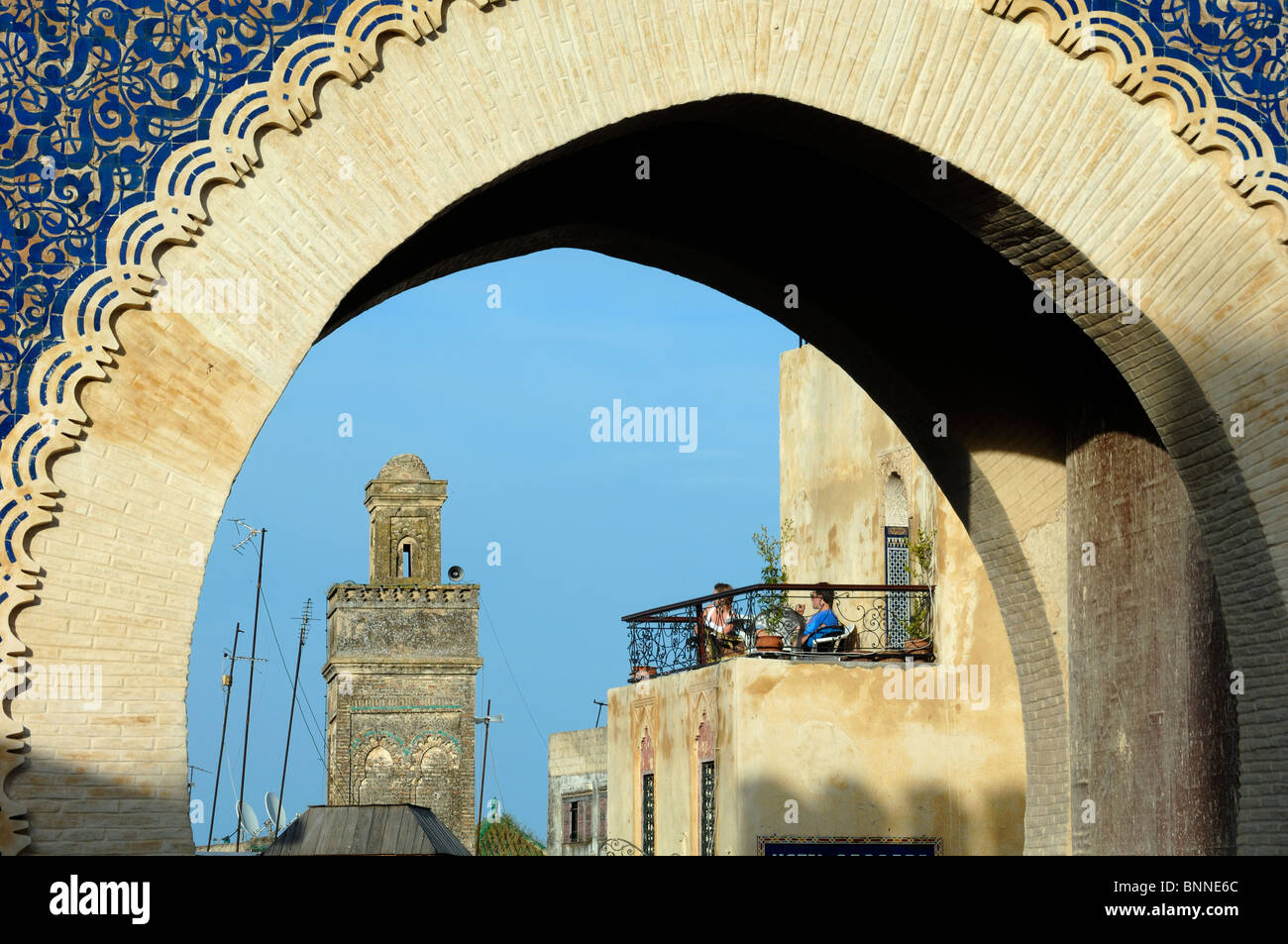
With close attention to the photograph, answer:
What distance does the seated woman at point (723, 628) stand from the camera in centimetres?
1384

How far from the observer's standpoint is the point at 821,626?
532 inches

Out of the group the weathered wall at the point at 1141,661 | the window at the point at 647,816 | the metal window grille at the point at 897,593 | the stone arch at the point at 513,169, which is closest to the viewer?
the stone arch at the point at 513,169

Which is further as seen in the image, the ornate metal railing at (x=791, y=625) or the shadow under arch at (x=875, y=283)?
the ornate metal railing at (x=791, y=625)

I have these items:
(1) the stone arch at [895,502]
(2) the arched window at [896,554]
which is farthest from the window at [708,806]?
(1) the stone arch at [895,502]

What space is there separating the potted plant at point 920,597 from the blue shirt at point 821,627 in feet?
2.13

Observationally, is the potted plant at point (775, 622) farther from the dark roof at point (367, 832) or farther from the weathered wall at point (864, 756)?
the dark roof at point (367, 832)

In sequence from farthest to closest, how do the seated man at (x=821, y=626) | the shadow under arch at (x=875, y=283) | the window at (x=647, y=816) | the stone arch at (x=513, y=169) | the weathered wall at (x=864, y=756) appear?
the window at (x=647, y=816) < the seated man at (x=821, y=626) < the weathered wall at (x=864, y=756) < the shadow under arch at (x=875, y=283) < the stone arch at (x=513, y=169)

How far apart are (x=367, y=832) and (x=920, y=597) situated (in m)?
7.10

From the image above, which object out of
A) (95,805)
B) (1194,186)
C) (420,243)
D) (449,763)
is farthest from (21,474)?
(449,763)

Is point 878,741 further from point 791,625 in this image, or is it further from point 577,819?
point 577,819

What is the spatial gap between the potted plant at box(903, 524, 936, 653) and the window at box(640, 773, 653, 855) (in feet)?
8.93

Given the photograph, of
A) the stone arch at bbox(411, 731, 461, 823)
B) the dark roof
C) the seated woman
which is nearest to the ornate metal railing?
the seated woman

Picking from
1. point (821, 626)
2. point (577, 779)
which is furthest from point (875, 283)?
point (577, 779)

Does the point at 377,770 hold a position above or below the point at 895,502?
below
